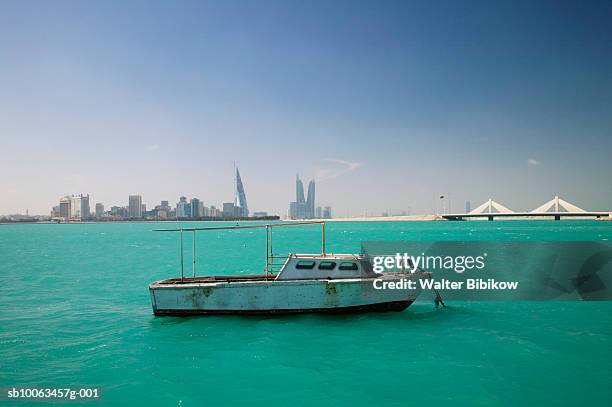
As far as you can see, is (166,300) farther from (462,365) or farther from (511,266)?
(511,266)

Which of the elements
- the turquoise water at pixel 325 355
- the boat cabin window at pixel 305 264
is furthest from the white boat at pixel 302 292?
the turquoise water at pixel 325 355

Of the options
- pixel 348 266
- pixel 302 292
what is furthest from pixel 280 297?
pixel 348 266

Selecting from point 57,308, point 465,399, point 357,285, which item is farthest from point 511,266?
point 57,308

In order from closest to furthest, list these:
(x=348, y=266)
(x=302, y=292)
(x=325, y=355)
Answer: (x=325, y=355)
(x=302, y=292)
(x=348, y=266)

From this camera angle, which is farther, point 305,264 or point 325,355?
point 305,264

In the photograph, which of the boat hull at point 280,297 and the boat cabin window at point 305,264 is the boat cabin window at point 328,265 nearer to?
the boat cabin window at point 305,264

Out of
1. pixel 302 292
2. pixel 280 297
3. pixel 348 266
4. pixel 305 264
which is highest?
pixel 305 264

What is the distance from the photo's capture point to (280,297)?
58.1ft

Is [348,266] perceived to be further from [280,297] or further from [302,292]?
[280,297]

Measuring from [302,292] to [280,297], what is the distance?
1.03 metres

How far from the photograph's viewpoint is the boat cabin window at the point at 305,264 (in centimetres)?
1798

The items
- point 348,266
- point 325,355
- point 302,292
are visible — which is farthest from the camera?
point 348,266

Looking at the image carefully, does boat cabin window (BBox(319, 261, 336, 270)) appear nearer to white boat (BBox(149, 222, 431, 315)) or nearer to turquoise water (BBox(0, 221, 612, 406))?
white boat (BBox(149, 222, 431, 315))

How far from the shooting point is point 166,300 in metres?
18.4
